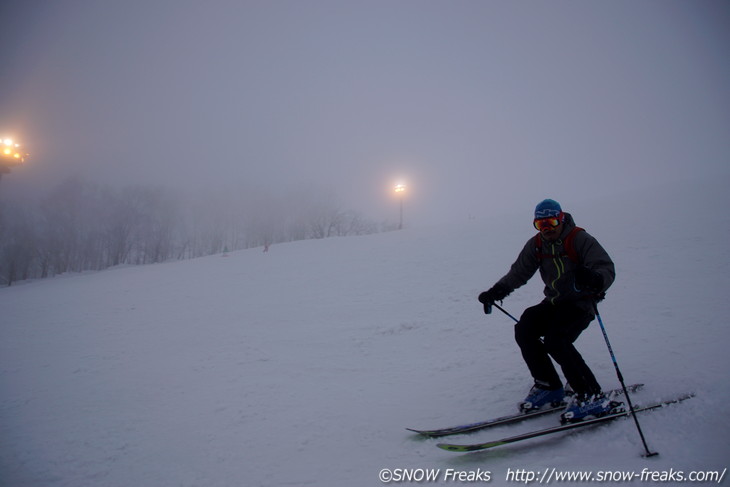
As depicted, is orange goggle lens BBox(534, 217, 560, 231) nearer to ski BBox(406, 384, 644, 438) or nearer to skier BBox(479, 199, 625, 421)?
skier BBox(479, 199, 625, 421)

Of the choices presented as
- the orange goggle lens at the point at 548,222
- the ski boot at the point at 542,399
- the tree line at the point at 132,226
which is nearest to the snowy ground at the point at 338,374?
the ski boot at the point at 542,399

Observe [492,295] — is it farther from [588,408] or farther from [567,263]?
[588,408]

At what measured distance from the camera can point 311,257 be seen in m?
19.1

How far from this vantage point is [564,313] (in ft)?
11.7

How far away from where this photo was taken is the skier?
10.9 feet

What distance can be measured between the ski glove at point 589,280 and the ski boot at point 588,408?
3.66 feet

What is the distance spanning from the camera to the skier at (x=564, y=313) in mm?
3326

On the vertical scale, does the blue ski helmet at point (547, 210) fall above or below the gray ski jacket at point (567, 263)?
above

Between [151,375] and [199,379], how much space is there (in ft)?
3.76

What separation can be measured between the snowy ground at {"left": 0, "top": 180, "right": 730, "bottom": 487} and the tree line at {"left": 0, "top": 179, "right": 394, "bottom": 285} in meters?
39.0

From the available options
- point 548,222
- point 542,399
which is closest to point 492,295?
point 548,222

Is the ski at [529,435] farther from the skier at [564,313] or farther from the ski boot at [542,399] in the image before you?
the ski boot at [542,399]

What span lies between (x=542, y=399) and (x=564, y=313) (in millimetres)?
1012

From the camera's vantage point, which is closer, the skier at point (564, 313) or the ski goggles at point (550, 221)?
the skier at point (564, 313)
